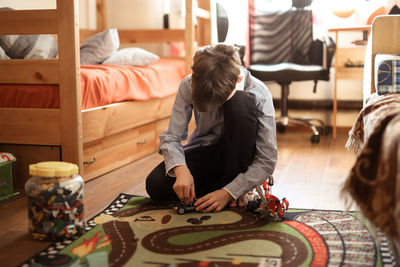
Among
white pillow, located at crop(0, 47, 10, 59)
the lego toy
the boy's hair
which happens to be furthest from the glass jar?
white pillow, located at crop(0, 47, 10, 59)

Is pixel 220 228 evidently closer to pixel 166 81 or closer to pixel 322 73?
pixel 166 81

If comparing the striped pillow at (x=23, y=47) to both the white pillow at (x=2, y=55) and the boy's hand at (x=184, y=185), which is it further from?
the boy's hand at (x=184, y=185)

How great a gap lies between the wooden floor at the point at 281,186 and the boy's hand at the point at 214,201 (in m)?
0.30

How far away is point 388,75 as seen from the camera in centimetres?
195

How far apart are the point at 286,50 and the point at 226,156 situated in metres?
1.93

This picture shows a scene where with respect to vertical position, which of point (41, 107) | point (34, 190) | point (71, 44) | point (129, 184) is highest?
point (71, 44)

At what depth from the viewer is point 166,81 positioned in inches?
124

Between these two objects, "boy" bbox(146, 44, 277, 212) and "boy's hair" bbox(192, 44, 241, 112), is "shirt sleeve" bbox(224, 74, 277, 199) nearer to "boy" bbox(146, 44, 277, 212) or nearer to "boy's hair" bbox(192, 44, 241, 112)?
"boy" bbox(146, 44, 277, 212)

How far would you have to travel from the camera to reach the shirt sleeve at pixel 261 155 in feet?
5.53

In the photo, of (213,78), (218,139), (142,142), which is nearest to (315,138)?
(142,142)

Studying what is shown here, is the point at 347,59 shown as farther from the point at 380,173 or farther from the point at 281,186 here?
the point at 380,173

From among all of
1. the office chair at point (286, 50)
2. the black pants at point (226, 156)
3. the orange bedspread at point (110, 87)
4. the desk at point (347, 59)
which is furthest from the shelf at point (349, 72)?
the black pants at point (226, 156)

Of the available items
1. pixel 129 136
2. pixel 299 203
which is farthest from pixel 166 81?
pixel 299 203

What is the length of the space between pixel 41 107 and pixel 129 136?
2.10 ft
